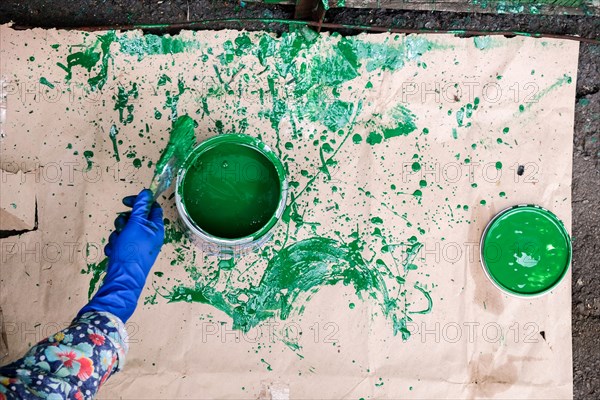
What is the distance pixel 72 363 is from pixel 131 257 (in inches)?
12.8

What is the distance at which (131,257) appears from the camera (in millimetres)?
1352

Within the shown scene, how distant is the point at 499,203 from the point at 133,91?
3.48 feet

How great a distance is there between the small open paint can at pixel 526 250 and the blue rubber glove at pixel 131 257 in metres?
0.89

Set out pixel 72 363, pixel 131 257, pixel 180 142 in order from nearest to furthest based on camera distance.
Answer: pixel 72 363, pixel 131 257, pixel 180 142

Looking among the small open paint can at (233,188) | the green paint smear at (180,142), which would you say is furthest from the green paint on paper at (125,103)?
the small open paint can at (233,188)

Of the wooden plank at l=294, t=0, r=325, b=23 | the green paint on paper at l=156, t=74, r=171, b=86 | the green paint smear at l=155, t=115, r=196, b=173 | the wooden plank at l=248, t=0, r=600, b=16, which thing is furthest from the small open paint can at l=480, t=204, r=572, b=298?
the green paint on paper at l=156, t=74, r=171, b=86

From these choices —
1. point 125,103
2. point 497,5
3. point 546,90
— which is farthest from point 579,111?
point 125,103

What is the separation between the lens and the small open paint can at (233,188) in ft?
4.65

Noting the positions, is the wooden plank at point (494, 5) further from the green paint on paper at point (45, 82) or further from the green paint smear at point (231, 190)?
the green paint on paper at point (45, 82)

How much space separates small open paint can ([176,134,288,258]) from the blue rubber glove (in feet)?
0.30

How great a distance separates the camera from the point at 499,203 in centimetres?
151

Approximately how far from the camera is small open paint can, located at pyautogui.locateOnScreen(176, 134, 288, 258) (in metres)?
1.42

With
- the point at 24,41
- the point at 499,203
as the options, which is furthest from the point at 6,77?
the point at 499,203

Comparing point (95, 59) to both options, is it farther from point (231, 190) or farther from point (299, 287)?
point (299, 287)
